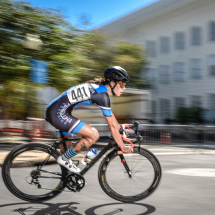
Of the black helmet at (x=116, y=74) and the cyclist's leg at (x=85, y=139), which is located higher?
the black helmet at (x=116, y=74)

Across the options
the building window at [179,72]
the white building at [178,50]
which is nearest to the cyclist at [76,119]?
the white building at [178,50]

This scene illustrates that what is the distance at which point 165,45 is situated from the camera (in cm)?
3356

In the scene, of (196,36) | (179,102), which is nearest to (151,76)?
(179,102)

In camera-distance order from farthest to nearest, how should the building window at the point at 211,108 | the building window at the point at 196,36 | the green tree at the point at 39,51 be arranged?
the building window at the point at 196,36 → the building window at the point at 211,108 → the green tree at the point at 39,51

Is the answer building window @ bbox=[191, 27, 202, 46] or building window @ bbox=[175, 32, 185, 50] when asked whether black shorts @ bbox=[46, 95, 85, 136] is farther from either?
building window @ bbox=[175, 32, 185, 50]

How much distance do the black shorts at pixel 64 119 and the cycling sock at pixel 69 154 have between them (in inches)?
8.7

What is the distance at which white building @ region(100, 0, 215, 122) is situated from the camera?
1204 inches

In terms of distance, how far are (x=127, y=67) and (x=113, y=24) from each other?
320 inches

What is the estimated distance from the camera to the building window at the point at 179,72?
3234 centimetres

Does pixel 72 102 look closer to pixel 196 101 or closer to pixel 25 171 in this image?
pixel 25 171

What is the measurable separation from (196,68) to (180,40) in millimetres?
2754

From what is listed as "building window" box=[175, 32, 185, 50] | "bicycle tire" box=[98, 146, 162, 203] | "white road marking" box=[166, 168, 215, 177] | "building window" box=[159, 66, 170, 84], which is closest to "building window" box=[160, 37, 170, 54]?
"building window" box=[175, 32, 185, 50]

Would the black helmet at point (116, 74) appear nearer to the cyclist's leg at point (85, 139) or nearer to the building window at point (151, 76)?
the cyclist's leg at point (85, 139)

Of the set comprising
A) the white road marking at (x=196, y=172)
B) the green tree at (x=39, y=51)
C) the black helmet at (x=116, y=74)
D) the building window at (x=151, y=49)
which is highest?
the building window at (x=151, y=49)
